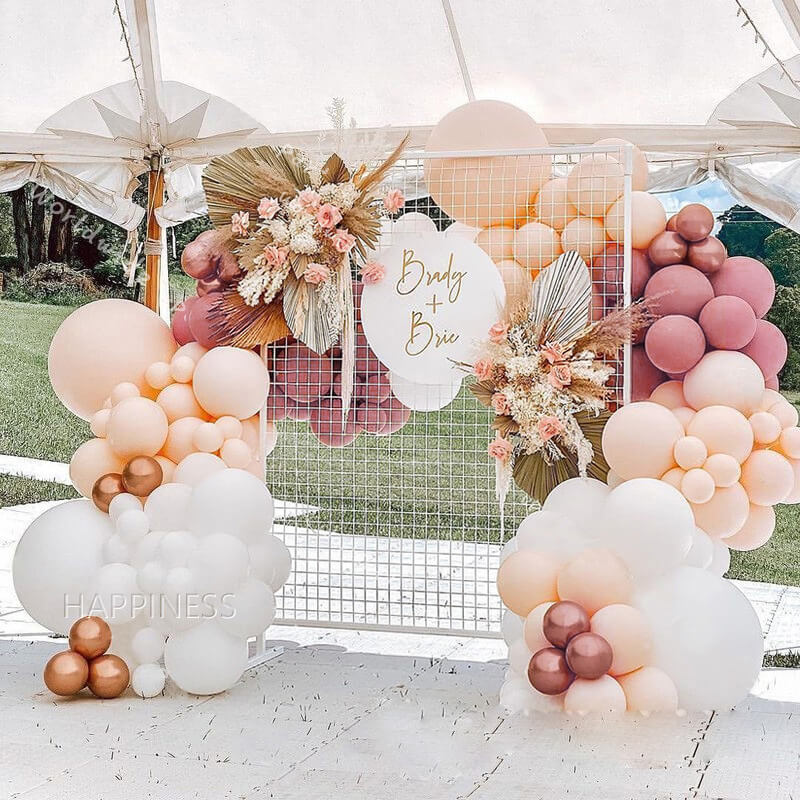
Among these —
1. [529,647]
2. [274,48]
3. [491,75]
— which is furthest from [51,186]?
[529,647]

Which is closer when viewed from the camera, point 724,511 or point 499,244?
point 724,511

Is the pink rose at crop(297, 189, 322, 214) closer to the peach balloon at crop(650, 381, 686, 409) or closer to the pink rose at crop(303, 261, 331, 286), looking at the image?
the pink rose at crop(303, 261, 331, 286)

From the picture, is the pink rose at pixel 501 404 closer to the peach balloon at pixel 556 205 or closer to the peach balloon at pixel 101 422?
the peach balloon at pixel 556 205

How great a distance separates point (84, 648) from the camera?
3.38 m

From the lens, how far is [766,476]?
3.29m

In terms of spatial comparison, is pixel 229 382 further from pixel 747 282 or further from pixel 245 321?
pixel 747 282

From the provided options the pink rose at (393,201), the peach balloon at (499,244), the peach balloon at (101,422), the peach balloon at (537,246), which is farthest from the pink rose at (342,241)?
the peach balloon at (101,422)

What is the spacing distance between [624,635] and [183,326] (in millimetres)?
1796

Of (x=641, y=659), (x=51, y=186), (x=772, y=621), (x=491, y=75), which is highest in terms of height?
(x=491, y=75)

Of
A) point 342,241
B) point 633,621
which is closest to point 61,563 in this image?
point 342,241

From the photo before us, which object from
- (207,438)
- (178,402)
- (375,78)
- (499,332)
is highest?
(375,78)

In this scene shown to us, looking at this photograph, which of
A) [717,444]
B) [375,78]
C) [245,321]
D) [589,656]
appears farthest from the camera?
[375,78]

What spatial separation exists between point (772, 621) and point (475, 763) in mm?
3161

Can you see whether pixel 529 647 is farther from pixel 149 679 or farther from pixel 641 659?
pixel 149 679
